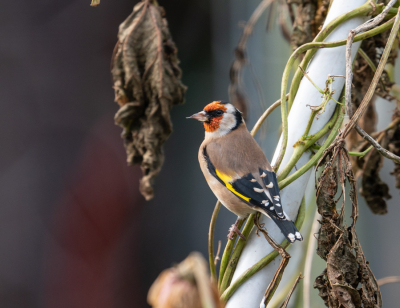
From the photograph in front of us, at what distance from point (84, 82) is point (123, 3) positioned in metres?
0.65

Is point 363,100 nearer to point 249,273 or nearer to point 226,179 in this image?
point 249,273

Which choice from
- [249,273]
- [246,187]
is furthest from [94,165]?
A: [249,273]

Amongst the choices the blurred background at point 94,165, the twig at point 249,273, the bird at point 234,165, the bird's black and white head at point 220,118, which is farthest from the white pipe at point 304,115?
the blurred background at point 94,165

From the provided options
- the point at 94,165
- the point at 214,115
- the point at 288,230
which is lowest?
the point at 94,165

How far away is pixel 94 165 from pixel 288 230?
7.34 ft

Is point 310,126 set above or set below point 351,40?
below

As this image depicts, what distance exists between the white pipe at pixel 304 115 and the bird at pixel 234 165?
0.36 feet

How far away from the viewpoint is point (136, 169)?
2.96 metres

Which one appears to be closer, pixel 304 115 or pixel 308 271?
pixel 304 115

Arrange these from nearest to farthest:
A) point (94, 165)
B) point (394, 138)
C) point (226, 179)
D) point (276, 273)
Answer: point (276, 273)
point (394, 138)
point (226, 179)
point (94, 165)

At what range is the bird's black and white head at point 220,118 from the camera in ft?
4.71

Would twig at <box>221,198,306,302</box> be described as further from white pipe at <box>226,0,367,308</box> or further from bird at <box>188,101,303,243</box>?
bird at <box>188,101,303,243</box>

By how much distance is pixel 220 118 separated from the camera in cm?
145

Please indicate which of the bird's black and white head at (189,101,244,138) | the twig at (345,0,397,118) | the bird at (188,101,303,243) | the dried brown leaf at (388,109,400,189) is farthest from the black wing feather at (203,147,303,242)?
the dried brown leaf at (388,109,400,189)
